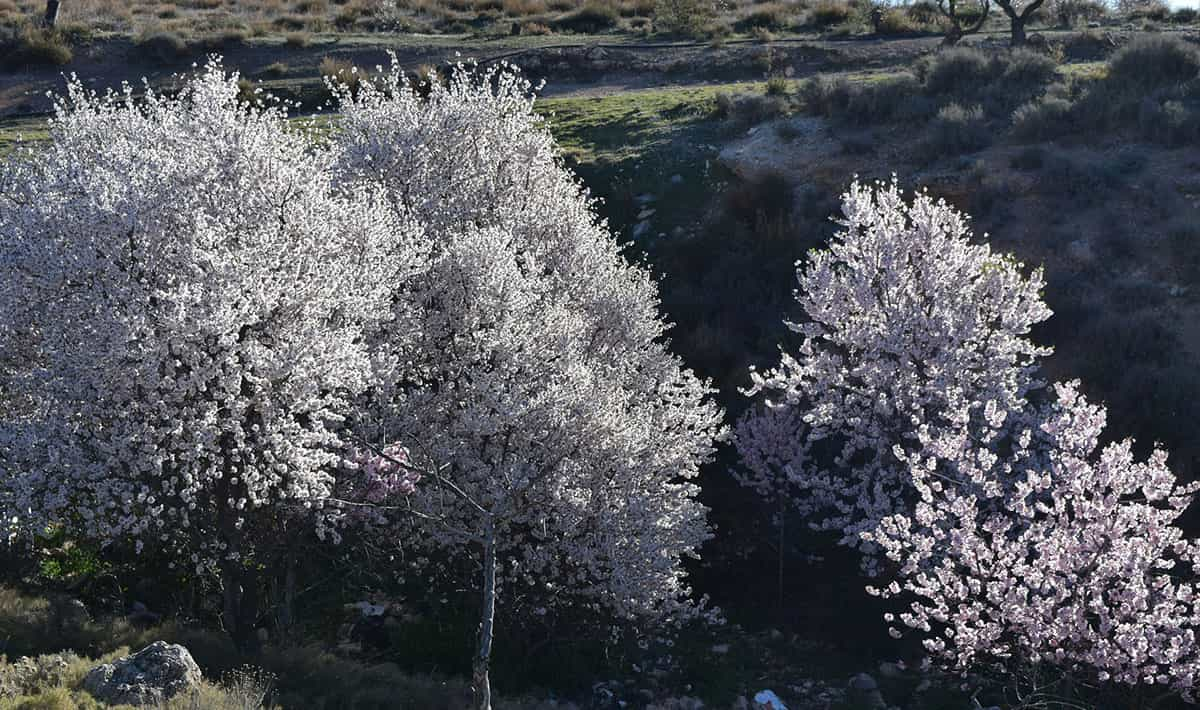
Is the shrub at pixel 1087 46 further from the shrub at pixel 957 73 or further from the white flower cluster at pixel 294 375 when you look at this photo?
the white flower cluster at pixel 294 375

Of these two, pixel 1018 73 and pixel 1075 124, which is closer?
pixel 1075 124

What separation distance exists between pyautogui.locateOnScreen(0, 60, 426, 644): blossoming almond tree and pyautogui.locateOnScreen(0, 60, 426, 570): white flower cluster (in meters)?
0.03

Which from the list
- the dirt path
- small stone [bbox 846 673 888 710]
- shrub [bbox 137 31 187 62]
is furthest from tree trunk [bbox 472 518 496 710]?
shrub [bbox 137 31 187 62]

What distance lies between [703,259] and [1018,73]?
43.0 ft

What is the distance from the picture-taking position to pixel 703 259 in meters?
28.4

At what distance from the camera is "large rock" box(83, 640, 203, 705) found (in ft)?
36.8

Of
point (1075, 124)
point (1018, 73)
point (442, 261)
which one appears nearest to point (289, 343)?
point (442, 261)

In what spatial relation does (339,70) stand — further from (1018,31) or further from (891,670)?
(891,670)

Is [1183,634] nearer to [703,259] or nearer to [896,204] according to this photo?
[896,204]

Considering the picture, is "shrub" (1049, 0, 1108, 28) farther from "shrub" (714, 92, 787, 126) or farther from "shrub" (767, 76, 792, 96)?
"shrub" (714, 92, 787, 126)

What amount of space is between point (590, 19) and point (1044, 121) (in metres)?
27.9

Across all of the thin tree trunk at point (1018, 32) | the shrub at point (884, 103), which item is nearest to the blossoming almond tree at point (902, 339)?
the shrub at point (884, 103)

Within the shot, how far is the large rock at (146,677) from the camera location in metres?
11.2

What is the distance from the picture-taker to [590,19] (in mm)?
52969
